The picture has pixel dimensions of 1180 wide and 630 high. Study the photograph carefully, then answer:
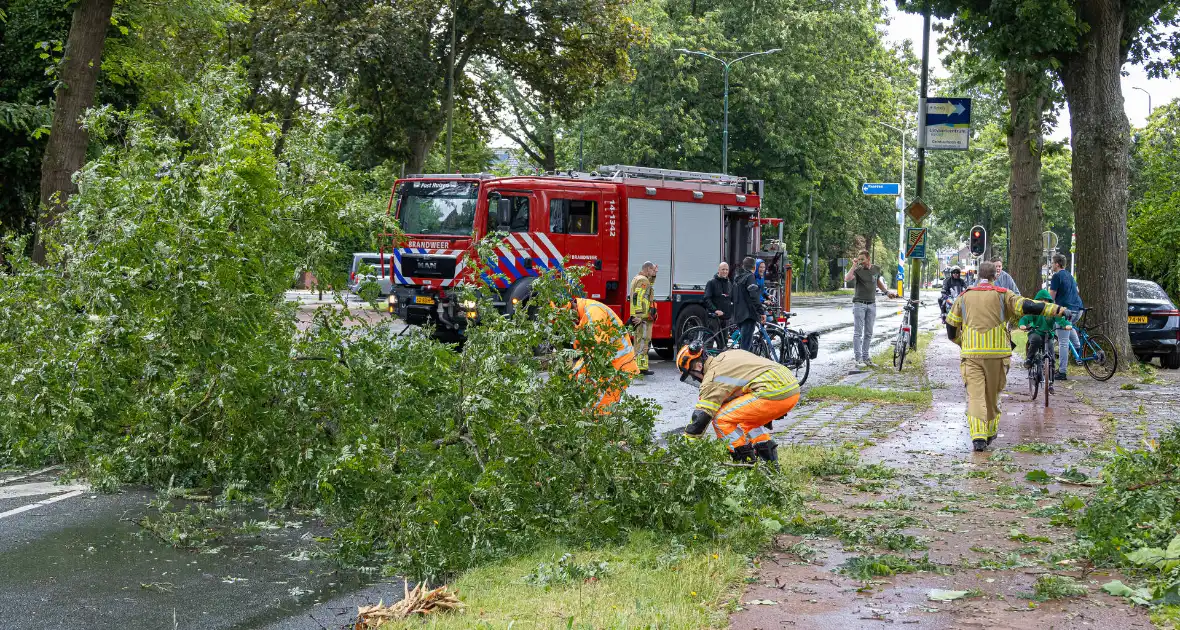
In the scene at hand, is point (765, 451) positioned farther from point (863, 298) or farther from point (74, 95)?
point (863, 298)

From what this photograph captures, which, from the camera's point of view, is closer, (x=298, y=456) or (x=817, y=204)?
(x=298, y=456)

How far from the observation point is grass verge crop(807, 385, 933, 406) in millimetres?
14469

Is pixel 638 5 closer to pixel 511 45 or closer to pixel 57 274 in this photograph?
pixel 511 45

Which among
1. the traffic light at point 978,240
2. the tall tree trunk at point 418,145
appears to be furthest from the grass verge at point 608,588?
the tall tree trunk at point 418,145

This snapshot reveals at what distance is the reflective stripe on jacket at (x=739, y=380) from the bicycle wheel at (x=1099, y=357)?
11397 mm

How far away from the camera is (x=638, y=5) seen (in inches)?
1569

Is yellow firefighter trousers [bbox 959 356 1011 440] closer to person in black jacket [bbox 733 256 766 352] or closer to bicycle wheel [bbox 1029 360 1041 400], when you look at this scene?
bicycle wheel [bbox 1029 360 1041 400]

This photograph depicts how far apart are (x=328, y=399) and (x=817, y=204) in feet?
140

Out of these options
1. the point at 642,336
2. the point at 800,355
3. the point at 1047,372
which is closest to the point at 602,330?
the point at 1047,372

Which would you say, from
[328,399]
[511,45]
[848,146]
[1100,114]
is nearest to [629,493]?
[328,399]

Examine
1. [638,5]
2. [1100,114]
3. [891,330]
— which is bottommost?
[891,330]

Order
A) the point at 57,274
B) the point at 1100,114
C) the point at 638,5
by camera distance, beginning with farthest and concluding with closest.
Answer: the point at 638,5
the point at 1100,114
the point at 57,274

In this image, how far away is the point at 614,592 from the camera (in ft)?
18.0

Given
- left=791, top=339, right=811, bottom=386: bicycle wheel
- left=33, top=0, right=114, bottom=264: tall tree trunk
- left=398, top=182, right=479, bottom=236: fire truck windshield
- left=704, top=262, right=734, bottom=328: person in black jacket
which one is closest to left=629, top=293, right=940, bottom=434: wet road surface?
left=791, top=339, right=811, bottom=386: bicycle wheel
